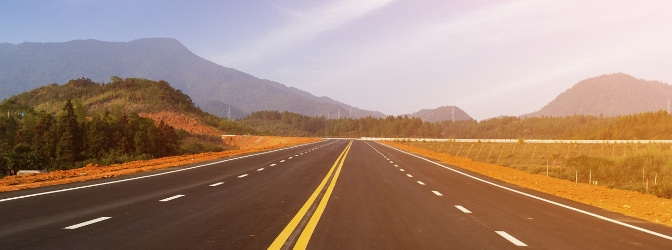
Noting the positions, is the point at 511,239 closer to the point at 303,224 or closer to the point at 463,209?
the point at 303,224

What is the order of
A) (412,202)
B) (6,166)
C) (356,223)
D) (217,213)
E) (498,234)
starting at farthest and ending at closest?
(6,166)
(412,202)
(217,213)
(356,223)
(498,234)

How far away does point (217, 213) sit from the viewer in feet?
36.4

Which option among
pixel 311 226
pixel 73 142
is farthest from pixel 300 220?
pixel 73 142

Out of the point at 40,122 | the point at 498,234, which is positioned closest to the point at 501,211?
the point at 498,234

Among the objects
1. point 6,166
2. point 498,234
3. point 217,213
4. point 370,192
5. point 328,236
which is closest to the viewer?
point 328,236

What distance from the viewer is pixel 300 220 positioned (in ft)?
34.1

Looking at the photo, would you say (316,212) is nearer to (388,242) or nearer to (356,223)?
(356,223)

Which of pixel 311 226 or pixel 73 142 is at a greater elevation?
pixel 73 142

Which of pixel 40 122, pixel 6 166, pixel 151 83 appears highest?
pixel 151 83

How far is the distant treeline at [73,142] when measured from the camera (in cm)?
5012

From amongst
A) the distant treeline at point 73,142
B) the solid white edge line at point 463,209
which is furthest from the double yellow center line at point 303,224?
the distant treeline at point 73,142

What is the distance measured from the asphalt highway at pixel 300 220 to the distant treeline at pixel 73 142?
37324 mm

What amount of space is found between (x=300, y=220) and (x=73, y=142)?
164 feet

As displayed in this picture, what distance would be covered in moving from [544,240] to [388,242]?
99.2 inches
